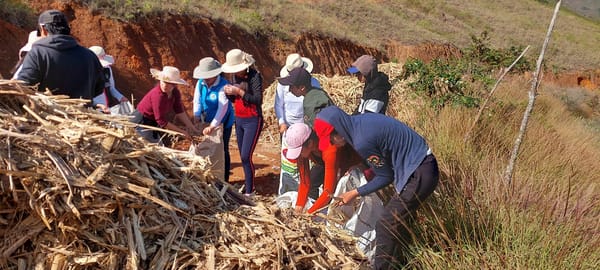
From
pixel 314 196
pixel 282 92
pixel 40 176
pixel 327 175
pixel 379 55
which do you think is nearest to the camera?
pixel 40 176

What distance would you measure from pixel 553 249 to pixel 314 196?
2.18m

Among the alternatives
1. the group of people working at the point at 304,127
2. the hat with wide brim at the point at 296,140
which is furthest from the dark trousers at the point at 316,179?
the hat with wide brim at the point at 296,140

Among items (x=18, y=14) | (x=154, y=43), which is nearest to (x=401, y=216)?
(x=18, y=14)

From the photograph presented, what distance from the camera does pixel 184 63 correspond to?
37.7 ft

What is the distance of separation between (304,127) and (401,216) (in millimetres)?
1027

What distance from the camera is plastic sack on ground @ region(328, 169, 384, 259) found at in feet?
12.0

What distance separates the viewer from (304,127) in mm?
3916

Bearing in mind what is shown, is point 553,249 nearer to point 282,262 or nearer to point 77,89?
point 282,262

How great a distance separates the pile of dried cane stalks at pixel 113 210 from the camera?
266 cm

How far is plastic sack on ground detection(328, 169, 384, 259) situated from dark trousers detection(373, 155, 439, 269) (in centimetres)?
13

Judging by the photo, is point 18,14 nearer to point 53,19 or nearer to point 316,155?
point 53,19

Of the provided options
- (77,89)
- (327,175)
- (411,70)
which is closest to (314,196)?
(327,175)

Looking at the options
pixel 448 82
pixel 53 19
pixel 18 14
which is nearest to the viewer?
pixel 53 19

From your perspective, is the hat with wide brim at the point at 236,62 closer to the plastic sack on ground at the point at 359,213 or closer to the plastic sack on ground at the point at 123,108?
the plastic sack on ground at the point at 123,108
